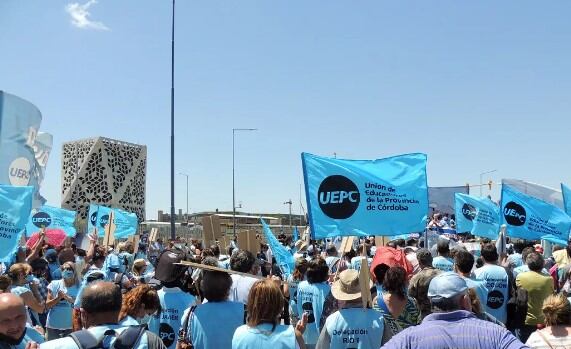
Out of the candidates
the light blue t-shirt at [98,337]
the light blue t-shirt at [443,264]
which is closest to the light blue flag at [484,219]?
the light blue t-shirt at [443,264]

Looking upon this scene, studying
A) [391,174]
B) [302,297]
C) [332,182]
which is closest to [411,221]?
[391,174]

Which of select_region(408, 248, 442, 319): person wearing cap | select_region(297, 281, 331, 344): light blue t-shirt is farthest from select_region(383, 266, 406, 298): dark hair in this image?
select_region(297, 281, 331, 344): light blue t-shirt

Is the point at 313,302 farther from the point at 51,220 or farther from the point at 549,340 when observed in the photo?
the point at 51,220

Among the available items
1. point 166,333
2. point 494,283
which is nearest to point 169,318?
point 166,333

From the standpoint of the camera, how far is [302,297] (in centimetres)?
659

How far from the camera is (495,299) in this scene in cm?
680

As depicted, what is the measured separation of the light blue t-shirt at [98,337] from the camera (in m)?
3.03

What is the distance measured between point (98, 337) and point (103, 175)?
127m

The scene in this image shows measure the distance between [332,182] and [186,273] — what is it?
2258 millimetres

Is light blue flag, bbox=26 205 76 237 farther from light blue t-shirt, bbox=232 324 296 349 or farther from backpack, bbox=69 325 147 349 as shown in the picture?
backpack, bbox=69 325 147 349

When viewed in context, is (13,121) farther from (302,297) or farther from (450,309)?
(450,309)

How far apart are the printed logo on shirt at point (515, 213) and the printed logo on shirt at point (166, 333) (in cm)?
725

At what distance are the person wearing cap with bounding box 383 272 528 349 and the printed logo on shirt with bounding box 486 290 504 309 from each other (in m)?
4.07

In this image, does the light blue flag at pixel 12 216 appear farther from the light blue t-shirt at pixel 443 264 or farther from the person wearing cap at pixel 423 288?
the person wearing cap at pixel 423 288
